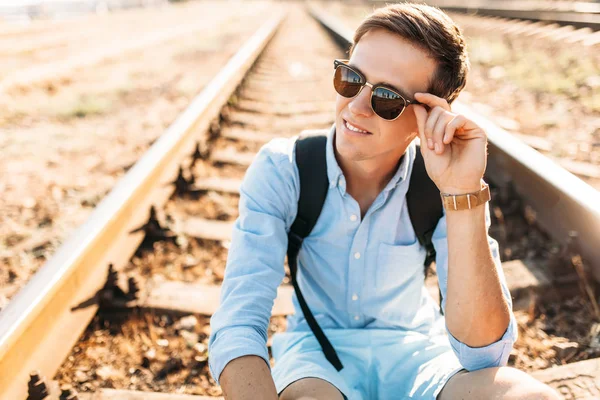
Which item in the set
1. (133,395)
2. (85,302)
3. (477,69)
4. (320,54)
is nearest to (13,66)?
(320,54)

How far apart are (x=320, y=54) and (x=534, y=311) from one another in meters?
7.49

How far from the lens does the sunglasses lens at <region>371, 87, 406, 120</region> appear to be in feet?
6.16

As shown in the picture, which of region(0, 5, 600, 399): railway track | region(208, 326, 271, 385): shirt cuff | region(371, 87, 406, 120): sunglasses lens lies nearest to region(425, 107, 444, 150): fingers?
region(371, 87, 406, 120): sunglasses lens

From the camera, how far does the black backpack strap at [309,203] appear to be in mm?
2062

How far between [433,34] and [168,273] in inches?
75.2

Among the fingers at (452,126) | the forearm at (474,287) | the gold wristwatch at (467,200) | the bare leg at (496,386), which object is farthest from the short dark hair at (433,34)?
the bare leg at (496,386)

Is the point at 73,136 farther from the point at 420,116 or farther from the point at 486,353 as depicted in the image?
the point at 486,353

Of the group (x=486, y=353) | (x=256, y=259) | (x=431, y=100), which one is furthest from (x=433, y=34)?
(x=486, y=353)

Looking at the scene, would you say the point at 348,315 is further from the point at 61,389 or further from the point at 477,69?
the point at 477,69

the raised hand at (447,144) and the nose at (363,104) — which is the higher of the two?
the nose at (363,104)

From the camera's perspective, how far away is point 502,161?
3.60m

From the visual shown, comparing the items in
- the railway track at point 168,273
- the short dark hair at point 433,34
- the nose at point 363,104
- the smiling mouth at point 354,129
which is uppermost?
the short dark hair at point 433,34

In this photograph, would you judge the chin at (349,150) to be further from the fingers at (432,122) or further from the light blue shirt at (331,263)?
the fingers at (432,122)

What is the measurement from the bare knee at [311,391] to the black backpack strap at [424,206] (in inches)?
26.3
